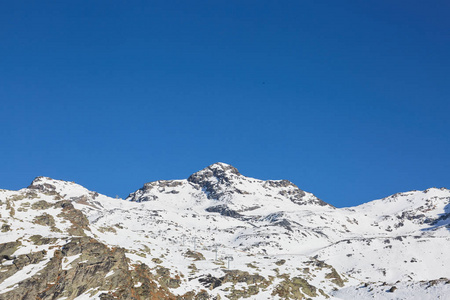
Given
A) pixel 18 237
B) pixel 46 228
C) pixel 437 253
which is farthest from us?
pixel 437 253

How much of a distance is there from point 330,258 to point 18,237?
450ft

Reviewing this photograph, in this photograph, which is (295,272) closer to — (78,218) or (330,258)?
(78,218)

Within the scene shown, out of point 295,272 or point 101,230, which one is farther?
point 101,230

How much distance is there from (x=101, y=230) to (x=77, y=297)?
53736 mm

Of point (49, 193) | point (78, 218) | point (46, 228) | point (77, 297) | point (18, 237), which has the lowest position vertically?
point (77, 297)

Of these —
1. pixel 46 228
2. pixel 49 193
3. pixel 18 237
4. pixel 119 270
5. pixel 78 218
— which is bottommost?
pixel 119 270

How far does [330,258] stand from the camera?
18262 centimetres

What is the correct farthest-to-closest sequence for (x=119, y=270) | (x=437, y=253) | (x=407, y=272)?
1. (x=437, y=253)
2. (x=407, y=272)
3. (x=119, y=270)

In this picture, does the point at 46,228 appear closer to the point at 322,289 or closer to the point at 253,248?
the point at 322,289

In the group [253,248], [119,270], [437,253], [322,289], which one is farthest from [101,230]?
[437,253]

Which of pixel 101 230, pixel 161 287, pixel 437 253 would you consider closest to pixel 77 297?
pixel 161 287

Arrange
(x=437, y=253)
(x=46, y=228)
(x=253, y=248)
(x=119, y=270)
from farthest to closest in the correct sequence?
(x=253, y=248)
(x=437, y=253)
(x=46, y=228)
(x=119, y=270)

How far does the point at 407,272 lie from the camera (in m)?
157

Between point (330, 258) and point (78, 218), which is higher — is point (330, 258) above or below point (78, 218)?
above
